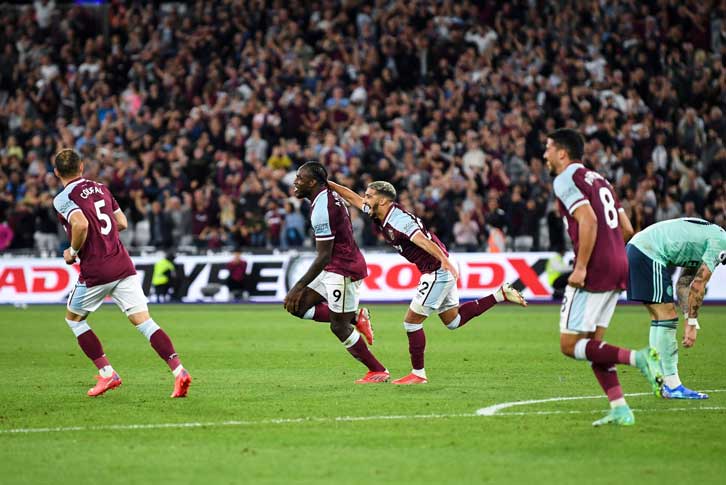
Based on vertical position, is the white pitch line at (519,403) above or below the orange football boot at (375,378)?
above

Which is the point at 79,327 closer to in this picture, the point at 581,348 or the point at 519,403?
the point at 519,403

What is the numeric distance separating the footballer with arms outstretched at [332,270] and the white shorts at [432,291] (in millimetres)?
653

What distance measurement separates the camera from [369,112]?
95.5 feet

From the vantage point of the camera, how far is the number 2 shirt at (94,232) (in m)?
11.0

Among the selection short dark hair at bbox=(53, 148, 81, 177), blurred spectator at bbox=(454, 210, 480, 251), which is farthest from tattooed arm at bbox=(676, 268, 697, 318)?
blurred spectator at bbox=(454, 210, 480, 251)

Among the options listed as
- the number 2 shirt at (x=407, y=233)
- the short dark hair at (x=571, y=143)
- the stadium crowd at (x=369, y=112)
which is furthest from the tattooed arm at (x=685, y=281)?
the stadium crowd at (x=369, y=112)

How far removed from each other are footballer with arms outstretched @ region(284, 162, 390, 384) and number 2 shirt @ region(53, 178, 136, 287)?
1819 mm

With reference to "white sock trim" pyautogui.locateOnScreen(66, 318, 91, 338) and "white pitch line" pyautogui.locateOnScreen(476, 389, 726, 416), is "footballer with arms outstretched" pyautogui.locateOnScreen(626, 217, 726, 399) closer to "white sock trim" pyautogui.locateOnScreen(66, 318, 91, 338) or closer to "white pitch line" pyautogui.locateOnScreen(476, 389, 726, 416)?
"white pitch line" pyautogui.locateOnScreen(476, 389, 726, 416)

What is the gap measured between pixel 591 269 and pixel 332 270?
3.84 meters

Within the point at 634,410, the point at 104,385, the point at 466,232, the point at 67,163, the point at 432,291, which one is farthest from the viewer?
the point at 466,232

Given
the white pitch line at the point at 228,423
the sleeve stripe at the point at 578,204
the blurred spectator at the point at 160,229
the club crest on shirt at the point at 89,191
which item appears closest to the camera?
the sleeve stripe at the point at 578,204

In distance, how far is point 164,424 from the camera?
9234 millimetres

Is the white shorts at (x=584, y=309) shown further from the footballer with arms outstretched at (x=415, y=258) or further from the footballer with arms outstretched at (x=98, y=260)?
the footballer with arms outstretched at (x=98, y=260)

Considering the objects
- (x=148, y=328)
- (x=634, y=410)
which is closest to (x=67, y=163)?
(x=148, y=328)
